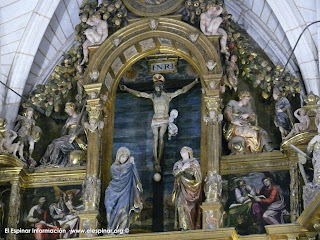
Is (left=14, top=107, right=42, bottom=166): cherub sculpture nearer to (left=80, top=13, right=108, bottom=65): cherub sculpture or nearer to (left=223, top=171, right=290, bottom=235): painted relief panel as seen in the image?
(left=80, top=13, right=108, bottom=65): cherub sculpture

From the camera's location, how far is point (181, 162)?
2369 cm

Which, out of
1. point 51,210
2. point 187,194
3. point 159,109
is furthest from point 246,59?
point 51,210

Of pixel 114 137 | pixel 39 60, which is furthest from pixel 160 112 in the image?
pixel 39 60

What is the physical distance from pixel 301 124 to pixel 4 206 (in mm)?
5686

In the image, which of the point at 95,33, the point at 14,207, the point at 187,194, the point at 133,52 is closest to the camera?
the point at 187,194

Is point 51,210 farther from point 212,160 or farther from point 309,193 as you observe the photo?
point 309,193

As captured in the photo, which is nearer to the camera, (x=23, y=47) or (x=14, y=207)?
(x=14, y=207)

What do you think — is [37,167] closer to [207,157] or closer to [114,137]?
[114,137]

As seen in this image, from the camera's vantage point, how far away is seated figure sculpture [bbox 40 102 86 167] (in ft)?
81.6

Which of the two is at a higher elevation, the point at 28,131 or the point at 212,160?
the point at 28,131

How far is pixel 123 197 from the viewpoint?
23.5 meters

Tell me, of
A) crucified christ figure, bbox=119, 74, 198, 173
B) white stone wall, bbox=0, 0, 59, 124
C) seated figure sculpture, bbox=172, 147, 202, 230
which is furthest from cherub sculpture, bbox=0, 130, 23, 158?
seated figure sculpture, bbox=172, 147, 202, 230

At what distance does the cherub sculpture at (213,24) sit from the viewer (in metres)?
24.6

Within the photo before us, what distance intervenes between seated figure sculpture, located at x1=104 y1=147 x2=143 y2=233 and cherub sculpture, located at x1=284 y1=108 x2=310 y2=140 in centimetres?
281
